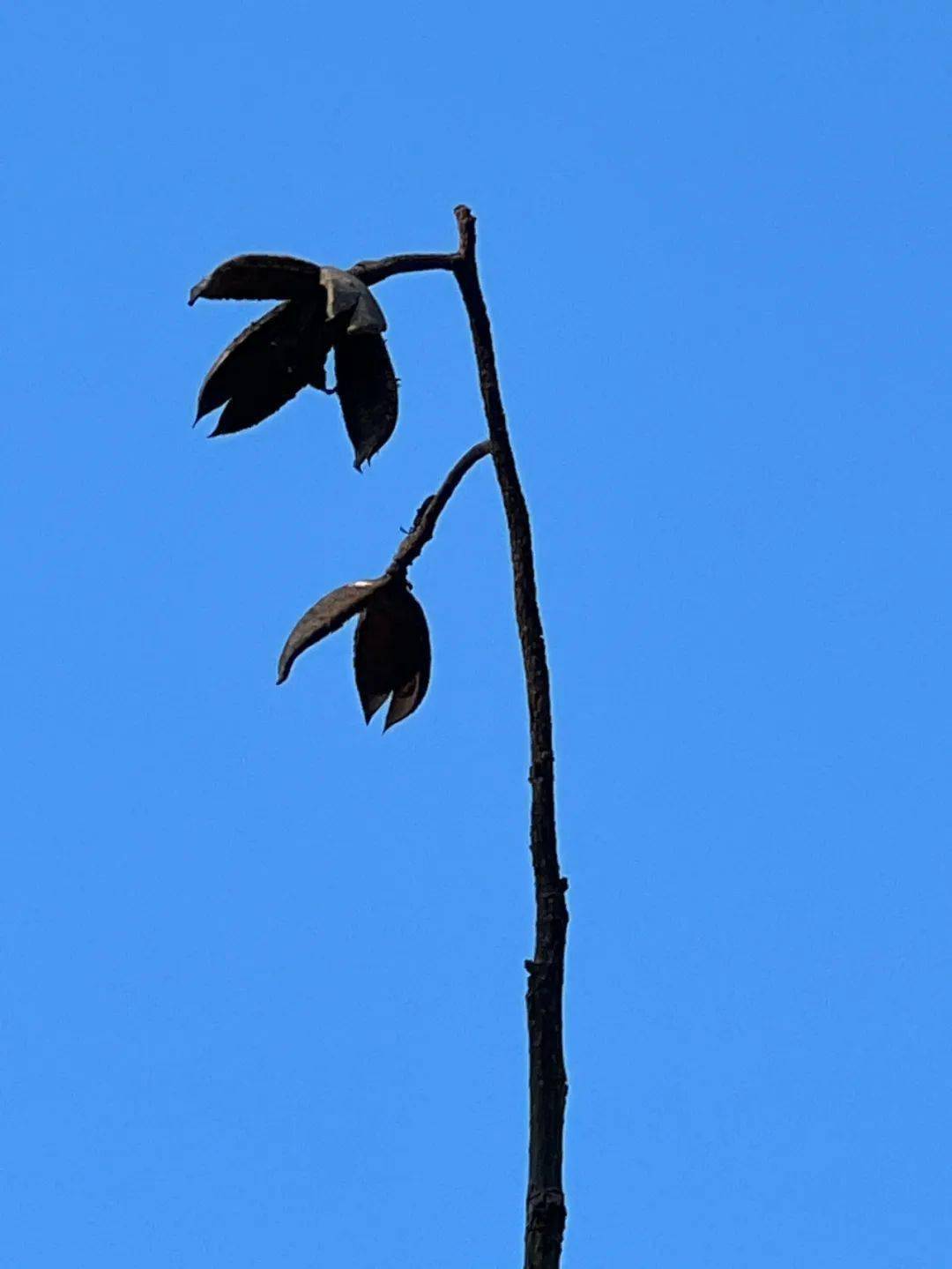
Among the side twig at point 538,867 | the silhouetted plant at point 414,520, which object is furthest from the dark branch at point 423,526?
the side twig at point 538,867

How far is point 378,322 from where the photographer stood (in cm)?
254

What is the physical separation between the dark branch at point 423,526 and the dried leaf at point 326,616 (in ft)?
0.11

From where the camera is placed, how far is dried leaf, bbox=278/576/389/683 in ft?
8.61

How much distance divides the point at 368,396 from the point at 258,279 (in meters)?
0.22

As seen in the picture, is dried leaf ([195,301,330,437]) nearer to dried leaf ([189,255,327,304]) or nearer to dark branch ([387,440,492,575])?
dried leaf ([189,255,327,304])

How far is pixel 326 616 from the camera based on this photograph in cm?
267

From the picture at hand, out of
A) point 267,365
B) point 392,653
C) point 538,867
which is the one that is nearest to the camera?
point 538,867

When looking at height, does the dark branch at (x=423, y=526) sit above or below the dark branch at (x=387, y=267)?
below

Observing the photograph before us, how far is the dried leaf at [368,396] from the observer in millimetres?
2662

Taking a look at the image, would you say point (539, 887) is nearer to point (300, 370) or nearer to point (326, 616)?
point (326, 616)

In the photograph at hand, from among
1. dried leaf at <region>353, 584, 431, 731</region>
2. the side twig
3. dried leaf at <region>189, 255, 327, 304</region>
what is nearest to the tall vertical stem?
the side twig

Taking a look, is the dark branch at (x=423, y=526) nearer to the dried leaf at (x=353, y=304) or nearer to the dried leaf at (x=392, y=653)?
the dried leaf at (x=392, y=653)

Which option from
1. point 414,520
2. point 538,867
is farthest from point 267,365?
point 538,867

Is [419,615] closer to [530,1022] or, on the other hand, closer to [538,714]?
[538,714]
